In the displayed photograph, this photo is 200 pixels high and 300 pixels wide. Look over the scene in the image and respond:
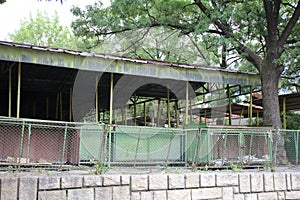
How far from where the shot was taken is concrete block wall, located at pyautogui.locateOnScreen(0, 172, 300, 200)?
6191mm

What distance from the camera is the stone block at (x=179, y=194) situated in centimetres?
739

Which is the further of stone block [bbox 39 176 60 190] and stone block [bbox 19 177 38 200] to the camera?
stone block [bbox 39 176 60 190]

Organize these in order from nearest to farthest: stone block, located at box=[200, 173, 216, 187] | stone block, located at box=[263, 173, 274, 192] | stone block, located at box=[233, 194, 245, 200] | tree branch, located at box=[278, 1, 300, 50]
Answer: stone block, located at box=[200, 173, 216, 187], stone block, located at box=[233, 194, 245, 200], stone block, located at box=[263, 173, 274, 192], tree branch, located at box=[278, 1, 300, 50]

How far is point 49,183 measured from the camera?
20.8 feet

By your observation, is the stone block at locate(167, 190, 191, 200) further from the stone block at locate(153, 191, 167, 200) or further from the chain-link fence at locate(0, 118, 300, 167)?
the chain-link fence at locate(0, 118, 300, 167)

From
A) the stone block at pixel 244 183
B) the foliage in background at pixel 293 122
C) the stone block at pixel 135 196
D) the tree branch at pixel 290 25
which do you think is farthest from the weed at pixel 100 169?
the foliage in background at pixel 293 122

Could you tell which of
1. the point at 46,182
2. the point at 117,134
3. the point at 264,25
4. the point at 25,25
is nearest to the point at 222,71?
the point at 264,25

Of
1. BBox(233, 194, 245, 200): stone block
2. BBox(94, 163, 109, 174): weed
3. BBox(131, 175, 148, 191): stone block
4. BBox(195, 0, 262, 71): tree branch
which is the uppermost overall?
BBox(195, 0, 262, 71): tree branch

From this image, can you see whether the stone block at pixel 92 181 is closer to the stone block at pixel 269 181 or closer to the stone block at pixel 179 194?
the stone block at pixel 179 194

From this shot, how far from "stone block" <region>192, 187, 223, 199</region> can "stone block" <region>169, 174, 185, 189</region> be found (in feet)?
1.14

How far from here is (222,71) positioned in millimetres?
14008

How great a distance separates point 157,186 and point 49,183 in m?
2.23

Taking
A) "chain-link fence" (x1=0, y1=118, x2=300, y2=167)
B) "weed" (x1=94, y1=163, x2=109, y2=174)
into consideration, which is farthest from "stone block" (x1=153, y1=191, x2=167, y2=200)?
"chain-link fence" (x1=0, y1=118, x2=300, y2=167)

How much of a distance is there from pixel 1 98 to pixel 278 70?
14.9 m
